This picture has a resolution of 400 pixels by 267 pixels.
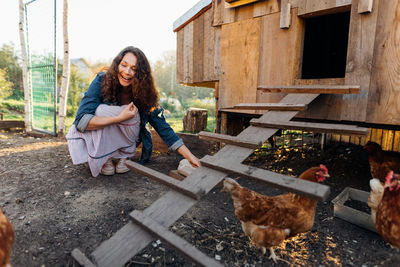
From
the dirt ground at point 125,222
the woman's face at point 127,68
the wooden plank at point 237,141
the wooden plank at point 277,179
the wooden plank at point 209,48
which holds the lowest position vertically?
the dirt ground at point 125,222

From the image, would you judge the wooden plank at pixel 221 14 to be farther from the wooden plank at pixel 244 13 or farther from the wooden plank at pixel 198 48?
the wooden plank at pixel 198 48

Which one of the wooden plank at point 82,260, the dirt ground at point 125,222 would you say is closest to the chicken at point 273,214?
the dirt ground at point 125,222

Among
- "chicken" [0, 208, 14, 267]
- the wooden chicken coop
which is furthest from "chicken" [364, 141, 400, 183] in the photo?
"chicken" [0, 208, 14, 267]

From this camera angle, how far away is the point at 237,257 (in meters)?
1.59

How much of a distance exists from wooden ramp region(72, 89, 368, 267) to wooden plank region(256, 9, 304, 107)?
1.12 metres

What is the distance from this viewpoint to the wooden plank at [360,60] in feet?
6.83

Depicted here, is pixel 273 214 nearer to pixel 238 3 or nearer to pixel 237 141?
pixel 237 141

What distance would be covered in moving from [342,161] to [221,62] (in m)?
2.27

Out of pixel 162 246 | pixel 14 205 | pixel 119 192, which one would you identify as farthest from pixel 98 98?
pixel 162 246

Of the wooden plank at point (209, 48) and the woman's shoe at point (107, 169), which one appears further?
the wooden plank at point (209, 48)

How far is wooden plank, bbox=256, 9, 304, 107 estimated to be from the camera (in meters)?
2.54

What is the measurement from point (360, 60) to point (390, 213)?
135 centimetres

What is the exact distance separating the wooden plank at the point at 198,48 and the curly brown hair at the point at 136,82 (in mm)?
1239

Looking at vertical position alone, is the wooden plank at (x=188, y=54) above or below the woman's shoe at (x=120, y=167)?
above
